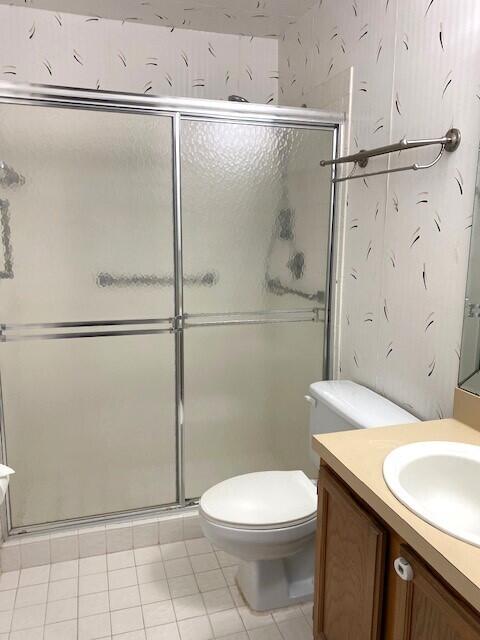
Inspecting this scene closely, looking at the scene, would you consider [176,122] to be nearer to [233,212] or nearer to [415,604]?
[233,212]

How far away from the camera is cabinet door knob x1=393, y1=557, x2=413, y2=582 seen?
36.1 inches

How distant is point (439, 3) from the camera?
1.44m

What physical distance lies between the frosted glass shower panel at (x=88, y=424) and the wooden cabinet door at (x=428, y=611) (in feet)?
4.35

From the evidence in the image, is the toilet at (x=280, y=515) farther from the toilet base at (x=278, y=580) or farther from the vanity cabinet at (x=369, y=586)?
the vanity cabinet at (x=369, y=586)

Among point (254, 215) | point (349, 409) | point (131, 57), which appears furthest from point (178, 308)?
point (131, 57)

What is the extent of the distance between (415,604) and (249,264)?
4.80 ft

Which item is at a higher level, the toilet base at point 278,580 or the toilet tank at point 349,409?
the toilet tank at point 349,409

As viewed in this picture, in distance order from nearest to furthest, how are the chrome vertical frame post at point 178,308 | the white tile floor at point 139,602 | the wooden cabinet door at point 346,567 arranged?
the wooden cabinet door at point 346,567
the white tile floor at point 139,602
the chrome vertical frame post at point 178,308

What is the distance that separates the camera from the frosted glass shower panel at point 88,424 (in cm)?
194

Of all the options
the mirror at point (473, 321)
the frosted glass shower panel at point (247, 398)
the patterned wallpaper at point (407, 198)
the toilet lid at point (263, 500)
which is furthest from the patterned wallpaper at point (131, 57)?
the toilet lid at point (263, 500)

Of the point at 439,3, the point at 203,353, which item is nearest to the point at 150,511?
the point at 203,353

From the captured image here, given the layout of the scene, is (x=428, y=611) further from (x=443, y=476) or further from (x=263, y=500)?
(x=263, y=500)

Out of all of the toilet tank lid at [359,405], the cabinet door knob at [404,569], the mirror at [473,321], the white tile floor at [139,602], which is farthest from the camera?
the white tile floor at [139,602]

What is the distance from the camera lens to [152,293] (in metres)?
1.99
